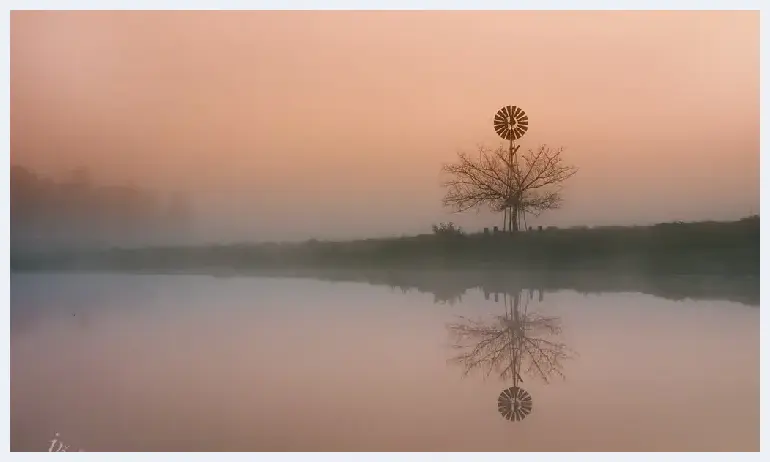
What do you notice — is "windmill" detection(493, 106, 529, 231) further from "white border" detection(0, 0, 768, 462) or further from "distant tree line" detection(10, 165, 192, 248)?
"distant tree line" detection(10, 165, 192, 248)

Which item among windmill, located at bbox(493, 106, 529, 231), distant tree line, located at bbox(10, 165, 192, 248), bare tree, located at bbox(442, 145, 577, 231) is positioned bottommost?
distant tree line, located at bbox(10, 165, 192, 248)

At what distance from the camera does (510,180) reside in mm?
1716

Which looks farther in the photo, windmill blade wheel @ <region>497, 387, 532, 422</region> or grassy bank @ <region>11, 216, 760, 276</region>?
grassy bank @ <region>11, 216, 760, 276</region>

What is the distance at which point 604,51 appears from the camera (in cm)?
170

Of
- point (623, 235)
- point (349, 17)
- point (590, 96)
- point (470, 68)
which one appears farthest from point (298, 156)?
point (623, 235)

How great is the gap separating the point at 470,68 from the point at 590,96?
0.38m

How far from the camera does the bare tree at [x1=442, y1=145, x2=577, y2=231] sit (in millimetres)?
1712

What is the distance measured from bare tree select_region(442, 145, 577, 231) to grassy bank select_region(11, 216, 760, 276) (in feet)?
0.31

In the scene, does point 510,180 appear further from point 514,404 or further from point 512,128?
point 514,404

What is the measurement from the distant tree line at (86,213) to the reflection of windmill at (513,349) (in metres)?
0.96

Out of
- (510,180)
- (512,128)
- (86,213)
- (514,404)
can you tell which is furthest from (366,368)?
(86,213)

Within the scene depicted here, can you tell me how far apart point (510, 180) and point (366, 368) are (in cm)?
72

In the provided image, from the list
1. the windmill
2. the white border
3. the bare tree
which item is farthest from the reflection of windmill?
the white border
